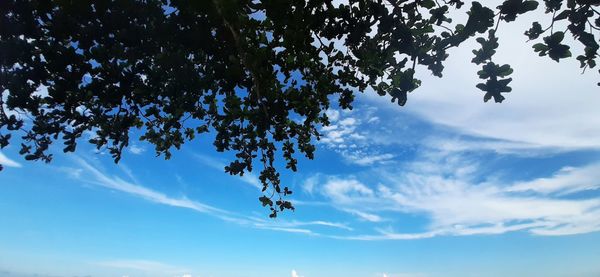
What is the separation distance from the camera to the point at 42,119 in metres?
7.91

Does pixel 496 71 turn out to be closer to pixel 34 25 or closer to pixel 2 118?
pixel 34 25

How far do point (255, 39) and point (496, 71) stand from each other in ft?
12.0

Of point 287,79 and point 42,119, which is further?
point 42,119

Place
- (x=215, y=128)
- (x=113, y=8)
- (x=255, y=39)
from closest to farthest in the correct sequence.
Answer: (x=255, y=39) → (x=113, y=8) → (x=215, y=128)

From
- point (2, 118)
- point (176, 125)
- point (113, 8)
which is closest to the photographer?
point (113, 8)

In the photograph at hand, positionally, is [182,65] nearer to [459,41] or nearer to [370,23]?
[370,23]


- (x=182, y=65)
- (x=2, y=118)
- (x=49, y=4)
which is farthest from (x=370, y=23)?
(x=2, y=118)

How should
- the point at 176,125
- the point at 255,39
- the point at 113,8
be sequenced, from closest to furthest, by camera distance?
the point at 255,39, the point at 113,8, the point at 176,125

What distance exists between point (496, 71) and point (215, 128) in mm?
6283

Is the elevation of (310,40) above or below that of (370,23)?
below

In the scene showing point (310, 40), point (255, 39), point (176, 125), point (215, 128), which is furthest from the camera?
point (215, 128)

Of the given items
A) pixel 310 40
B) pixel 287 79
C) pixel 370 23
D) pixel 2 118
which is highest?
pixel 370 23

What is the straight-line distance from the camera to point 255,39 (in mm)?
5242

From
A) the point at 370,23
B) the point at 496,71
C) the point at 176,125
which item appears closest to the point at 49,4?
the point at 176,125
